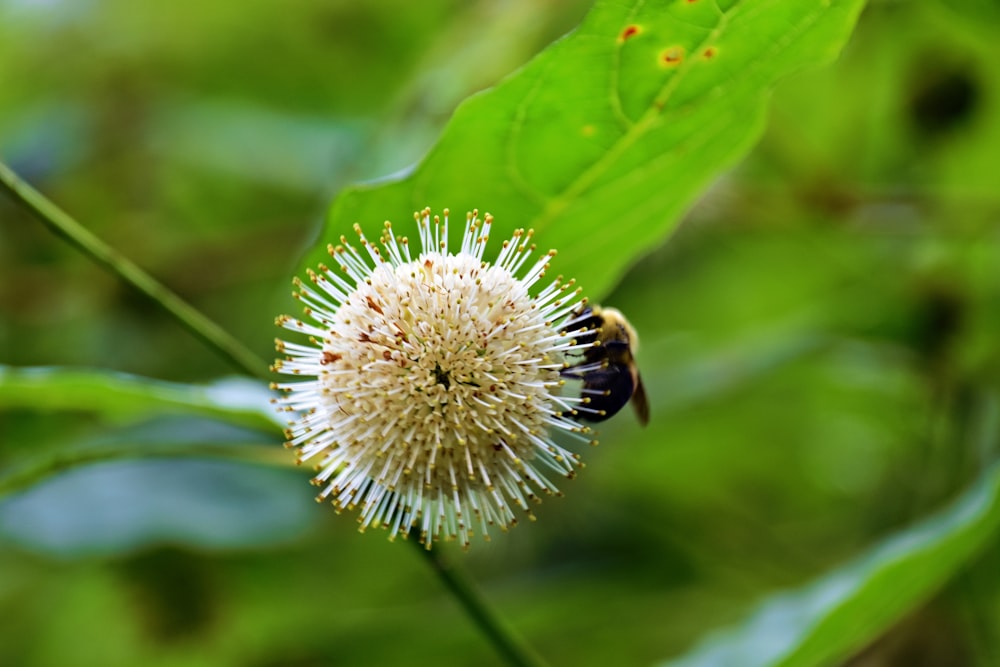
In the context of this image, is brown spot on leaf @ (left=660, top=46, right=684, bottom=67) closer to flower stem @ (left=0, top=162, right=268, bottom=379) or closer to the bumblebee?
the bumblebee

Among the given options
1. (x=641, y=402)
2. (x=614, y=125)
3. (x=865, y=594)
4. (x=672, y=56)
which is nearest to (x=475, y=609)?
(x=641, y=402)

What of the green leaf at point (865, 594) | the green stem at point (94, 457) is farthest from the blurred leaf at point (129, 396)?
the green leaf at point (865, 594)

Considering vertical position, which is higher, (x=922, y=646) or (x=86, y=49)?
(x=86, y=49)

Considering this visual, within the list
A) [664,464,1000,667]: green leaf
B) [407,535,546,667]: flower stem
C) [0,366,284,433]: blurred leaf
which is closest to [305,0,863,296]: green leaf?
[0,366,284,433]: blurred leaf

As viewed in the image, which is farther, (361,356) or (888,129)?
(888,129)

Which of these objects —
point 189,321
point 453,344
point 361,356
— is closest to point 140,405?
point 189,321

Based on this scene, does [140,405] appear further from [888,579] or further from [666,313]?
[666,313]

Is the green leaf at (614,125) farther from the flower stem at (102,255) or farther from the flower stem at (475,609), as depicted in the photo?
the flower stem at (475,609)
